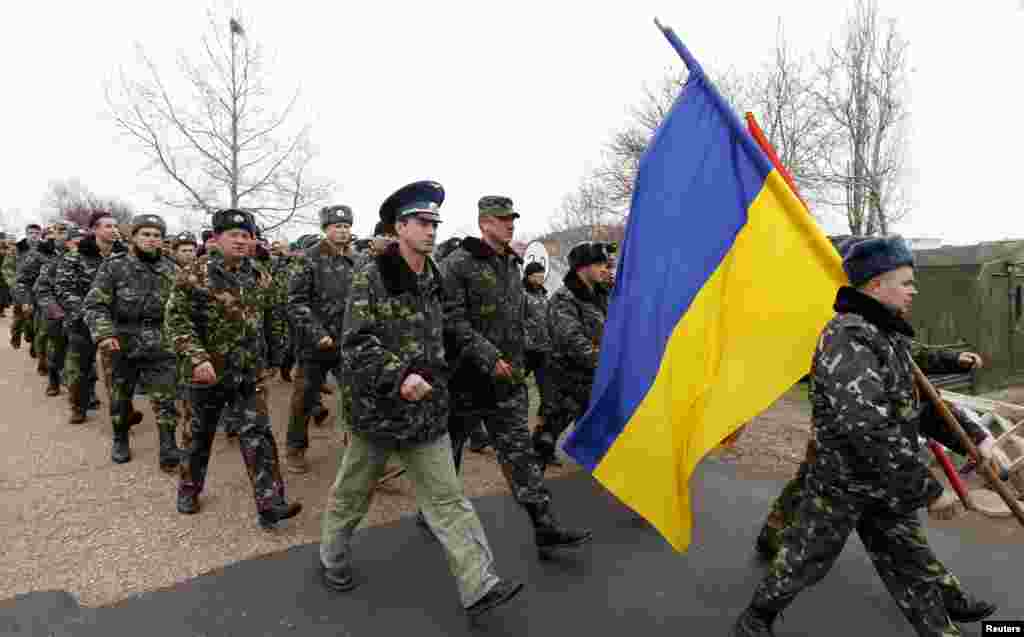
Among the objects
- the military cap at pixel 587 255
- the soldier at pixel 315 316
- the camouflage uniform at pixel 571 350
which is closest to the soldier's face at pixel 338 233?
the soldier at pixel 315 316

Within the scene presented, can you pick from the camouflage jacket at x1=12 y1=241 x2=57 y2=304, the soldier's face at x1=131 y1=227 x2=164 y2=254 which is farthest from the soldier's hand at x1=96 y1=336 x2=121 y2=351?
the camouflage jacket at x1=12 y1=241 x2=57 y2=304

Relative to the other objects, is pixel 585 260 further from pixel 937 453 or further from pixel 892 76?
pixel 892 76

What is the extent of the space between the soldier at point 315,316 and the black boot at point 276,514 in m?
1.17

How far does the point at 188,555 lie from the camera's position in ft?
11.6

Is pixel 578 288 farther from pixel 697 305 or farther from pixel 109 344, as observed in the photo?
pixel 109 344

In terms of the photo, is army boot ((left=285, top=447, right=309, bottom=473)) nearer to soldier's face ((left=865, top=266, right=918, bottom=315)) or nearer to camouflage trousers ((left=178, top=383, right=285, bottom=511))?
camouflage trousers ((left=178, top=383, right=285, bottom=511))

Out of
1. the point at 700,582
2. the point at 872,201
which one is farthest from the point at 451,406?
the point at 872,201

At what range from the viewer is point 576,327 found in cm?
457

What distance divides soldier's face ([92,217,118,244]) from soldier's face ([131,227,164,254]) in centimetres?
108

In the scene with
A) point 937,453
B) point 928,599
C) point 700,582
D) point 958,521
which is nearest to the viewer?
point 928,599

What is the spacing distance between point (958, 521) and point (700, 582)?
2155 millimetres

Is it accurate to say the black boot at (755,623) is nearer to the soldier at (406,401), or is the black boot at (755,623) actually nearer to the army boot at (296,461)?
the soldier at (406,401)

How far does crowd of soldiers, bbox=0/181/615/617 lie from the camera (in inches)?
117

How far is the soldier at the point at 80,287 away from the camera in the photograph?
594 cm
